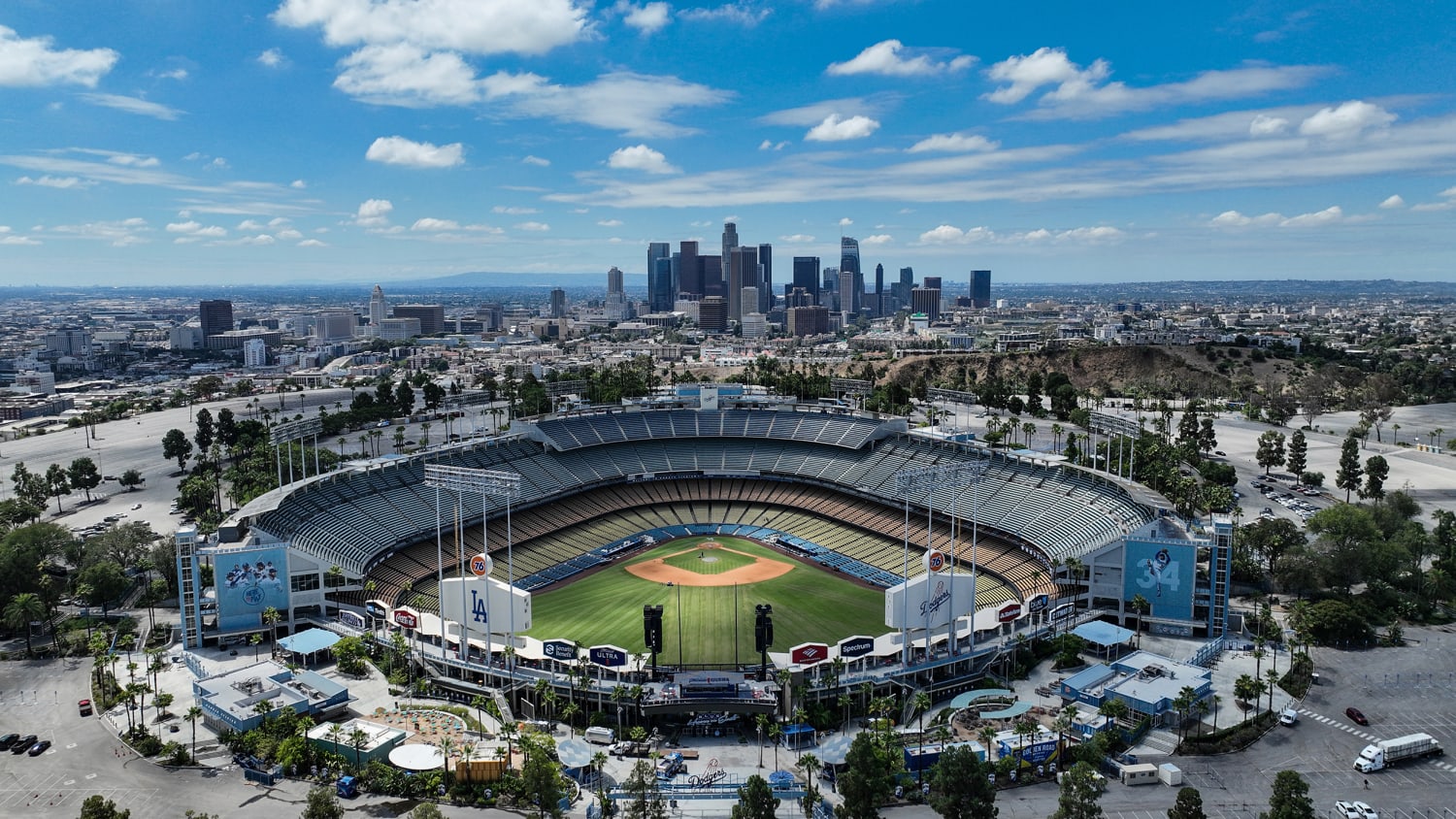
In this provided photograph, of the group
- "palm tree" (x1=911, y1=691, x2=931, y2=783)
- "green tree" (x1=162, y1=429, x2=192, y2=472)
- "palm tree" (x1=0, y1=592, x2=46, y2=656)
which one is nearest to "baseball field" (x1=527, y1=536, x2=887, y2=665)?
"palm tree" (x1=911, y1=691, x2=931, y2=783)

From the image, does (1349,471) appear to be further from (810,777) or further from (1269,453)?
(810,777)

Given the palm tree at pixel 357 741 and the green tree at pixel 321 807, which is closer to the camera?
the green tree at pixel 321 807

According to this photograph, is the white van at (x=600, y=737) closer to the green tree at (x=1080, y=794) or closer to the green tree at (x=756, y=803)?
the green tree at (x=756, y=803)

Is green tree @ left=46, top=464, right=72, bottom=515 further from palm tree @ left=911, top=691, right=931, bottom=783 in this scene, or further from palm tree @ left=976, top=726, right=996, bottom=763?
palm tree @ left=976, top=726, right=996, bottom=763

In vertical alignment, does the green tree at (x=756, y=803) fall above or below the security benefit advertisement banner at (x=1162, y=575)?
below

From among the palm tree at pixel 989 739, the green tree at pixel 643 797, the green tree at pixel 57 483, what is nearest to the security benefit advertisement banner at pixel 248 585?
the green tree at pixel 643 797
